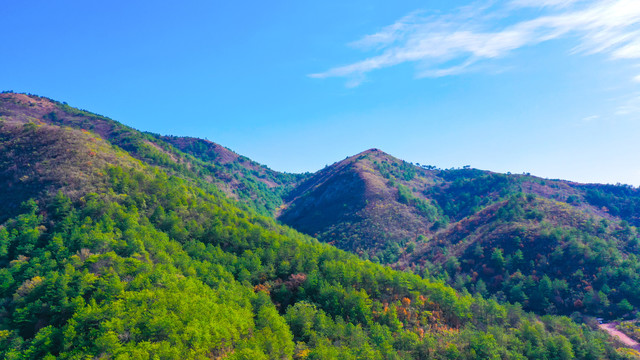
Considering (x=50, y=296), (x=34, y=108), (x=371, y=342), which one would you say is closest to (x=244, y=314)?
(x=371, y=342)

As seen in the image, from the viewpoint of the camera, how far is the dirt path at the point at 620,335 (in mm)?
48641

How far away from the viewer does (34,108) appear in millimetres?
165625

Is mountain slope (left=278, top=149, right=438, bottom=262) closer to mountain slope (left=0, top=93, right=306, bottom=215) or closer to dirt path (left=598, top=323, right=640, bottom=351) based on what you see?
mountain slope (left=0, top=93, right=306, bottom=215)

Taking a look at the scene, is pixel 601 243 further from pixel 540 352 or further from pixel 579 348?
pixel 540 352

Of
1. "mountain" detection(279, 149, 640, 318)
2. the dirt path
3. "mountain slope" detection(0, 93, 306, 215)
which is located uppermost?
"mountain slope" detection(0, 93, 306, 215)

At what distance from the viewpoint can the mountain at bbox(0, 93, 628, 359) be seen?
1178 inches

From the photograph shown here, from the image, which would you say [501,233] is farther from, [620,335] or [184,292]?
[184,292]

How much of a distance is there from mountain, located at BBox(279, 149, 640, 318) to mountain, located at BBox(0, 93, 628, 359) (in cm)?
1979

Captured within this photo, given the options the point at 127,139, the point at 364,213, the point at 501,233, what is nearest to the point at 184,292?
the point at 501,233

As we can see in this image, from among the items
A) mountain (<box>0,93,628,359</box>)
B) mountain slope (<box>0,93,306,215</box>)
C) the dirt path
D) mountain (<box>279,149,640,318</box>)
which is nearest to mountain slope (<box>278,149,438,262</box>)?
mountain (<box>279,149,640,318</box>)

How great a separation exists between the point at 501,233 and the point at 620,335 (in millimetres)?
44360

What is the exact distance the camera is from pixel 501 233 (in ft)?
310

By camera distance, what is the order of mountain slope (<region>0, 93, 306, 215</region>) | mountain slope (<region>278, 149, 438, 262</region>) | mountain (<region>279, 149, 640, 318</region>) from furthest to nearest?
mountain slope (<region>0, 93, 306, 215</region>)
mountain slope (<region>278, 149, 438, 262</region>)
mountain (<region>279, 149, 640, 318</region>)

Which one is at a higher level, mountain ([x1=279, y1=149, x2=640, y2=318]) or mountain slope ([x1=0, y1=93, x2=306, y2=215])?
mountain slope ([x1=0, y1=93, x2=306, y2=215])
